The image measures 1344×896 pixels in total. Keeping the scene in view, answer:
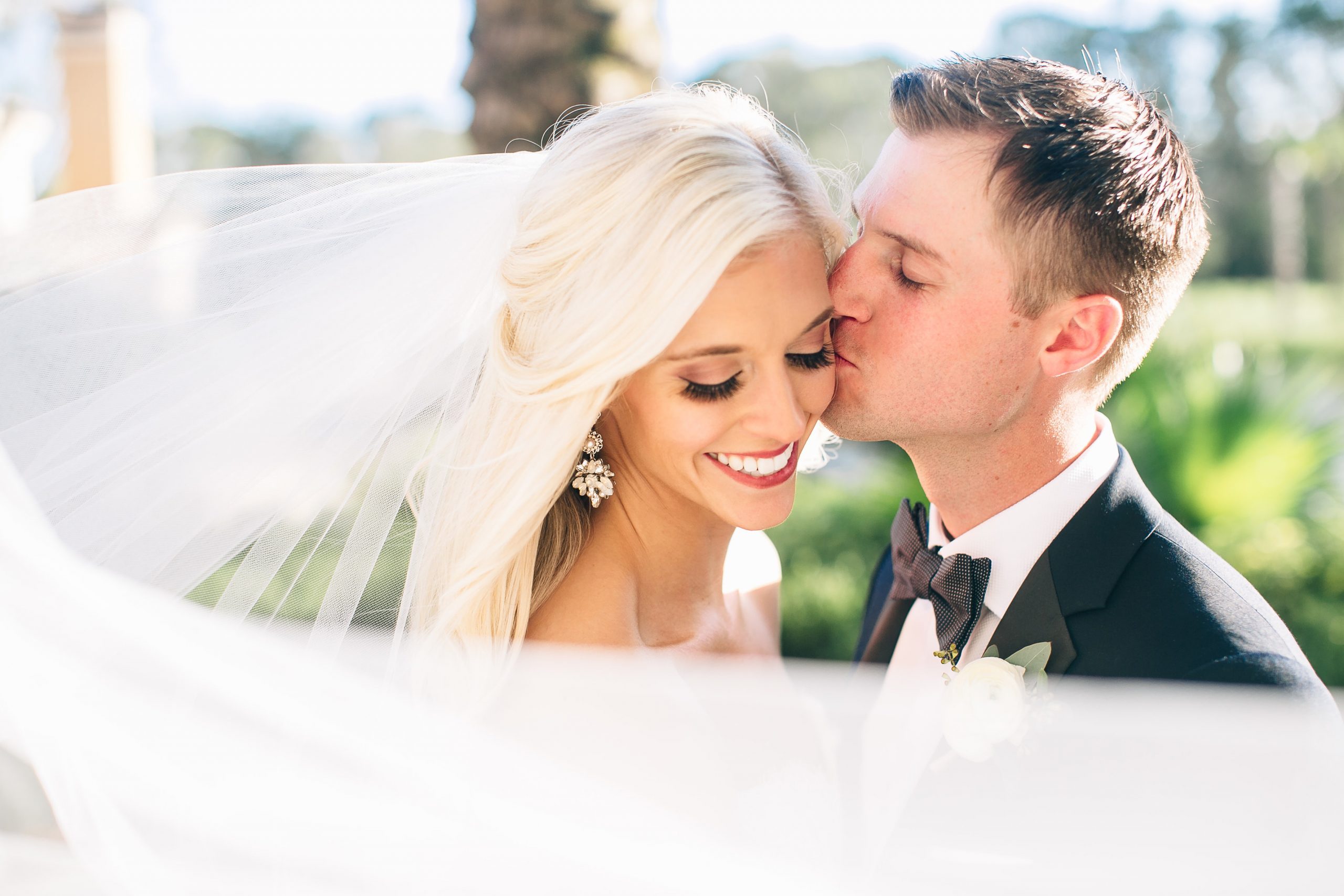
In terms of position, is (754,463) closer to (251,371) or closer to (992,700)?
(992,700)

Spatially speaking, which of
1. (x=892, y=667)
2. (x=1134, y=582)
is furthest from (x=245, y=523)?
(x=1134, y=582)

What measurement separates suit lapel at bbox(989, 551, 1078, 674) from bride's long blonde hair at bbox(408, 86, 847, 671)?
93 centimetres

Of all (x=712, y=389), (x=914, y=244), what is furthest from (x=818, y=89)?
(x=712, y=389)

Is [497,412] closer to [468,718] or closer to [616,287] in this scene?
[616,287]

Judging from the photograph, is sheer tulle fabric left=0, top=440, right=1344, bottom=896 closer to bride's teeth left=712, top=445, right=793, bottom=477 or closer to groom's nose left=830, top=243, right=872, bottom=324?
bride's teeth left=712, top=445, right=793, bottom=477

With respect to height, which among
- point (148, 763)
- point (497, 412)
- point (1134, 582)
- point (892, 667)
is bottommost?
point (892, 667)

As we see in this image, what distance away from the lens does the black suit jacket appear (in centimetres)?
223

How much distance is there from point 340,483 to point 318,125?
1386 inches

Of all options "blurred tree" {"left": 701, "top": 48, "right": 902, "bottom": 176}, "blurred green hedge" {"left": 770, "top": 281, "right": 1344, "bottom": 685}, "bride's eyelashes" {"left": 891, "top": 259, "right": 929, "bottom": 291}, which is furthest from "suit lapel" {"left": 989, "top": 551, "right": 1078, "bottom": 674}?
"blurred tree" {"left": 701, "top": 48, "right": 902, "bottom": 176}

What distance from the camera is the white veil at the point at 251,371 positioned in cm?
232

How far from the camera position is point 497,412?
2.47 m

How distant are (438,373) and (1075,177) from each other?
160cm

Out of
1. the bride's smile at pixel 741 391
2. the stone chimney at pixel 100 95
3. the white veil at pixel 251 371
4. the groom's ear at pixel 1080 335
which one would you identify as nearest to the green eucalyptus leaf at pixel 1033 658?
the bride's smile at pixel 741 391

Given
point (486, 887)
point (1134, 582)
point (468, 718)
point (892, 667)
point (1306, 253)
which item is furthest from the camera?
point (1306, 253)
